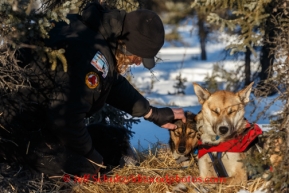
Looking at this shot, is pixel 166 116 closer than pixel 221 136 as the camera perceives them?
No

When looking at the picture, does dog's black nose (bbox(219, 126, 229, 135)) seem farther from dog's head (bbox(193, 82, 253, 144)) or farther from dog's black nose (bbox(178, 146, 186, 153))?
dog's black nose (bbox(178, 146, 186, 153))

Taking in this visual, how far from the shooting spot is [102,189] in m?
4.91

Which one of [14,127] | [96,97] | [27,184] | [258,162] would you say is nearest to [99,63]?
[96,97]

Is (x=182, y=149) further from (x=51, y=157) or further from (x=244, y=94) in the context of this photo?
(x=51, y=157)

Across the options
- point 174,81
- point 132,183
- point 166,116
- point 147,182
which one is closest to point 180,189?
point 147,182

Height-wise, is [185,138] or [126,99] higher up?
[126,99]

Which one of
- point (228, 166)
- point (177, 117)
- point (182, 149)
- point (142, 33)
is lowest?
point (228, 166)

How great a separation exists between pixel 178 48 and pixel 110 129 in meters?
25.2

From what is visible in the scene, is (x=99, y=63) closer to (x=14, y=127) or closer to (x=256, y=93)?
(x=14, y=127)

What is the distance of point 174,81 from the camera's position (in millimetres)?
18094

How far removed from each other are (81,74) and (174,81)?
538 inches

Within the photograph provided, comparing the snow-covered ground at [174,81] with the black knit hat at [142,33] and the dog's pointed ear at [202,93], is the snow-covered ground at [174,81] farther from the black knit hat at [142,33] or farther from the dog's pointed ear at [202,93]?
the black knit hat at [142,33]

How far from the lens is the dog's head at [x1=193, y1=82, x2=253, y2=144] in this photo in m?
5.16

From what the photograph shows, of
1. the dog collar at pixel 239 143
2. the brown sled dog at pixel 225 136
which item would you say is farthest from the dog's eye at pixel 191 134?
the dog collar at pixel 239 143
